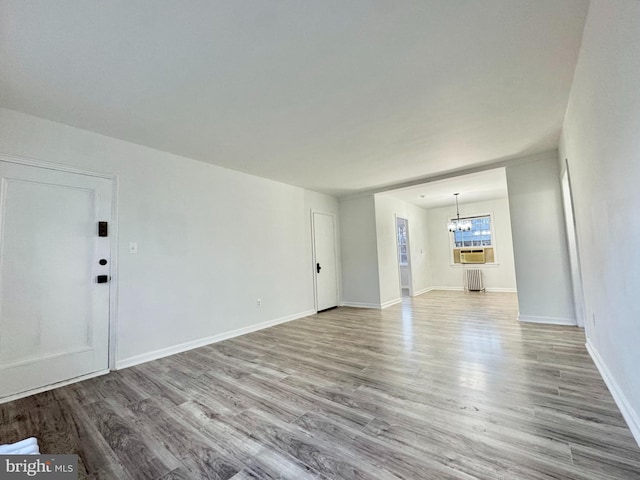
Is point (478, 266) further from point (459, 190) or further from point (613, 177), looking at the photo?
point (613, 177)

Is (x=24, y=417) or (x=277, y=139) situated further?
(x=277, y=139)

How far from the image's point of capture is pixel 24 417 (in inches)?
80.4

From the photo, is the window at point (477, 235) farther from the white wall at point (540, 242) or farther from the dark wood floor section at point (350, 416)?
the dark wood floor section at point (350, 416)

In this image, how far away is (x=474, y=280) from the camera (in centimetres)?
761

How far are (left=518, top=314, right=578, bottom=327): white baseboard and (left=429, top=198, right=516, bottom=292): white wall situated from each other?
135 inches

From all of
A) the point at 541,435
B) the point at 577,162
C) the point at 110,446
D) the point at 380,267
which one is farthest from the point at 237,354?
the point at 577,162

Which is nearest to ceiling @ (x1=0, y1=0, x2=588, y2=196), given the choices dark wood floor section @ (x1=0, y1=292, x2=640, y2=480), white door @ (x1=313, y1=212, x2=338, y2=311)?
dark wood floor section @ (x1=0, y1=292, x2=640, y2=480)

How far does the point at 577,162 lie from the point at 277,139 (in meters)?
2.99

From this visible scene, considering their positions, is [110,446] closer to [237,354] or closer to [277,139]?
[237,354]

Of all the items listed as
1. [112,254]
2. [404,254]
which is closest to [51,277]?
[112,254]

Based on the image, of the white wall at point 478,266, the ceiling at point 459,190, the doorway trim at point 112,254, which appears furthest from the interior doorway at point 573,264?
the doorway trim at point 112,254

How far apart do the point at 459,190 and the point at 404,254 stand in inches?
95.6

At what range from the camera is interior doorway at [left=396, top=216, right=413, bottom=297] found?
7.30 metres

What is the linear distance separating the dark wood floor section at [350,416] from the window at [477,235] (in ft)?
15.5
